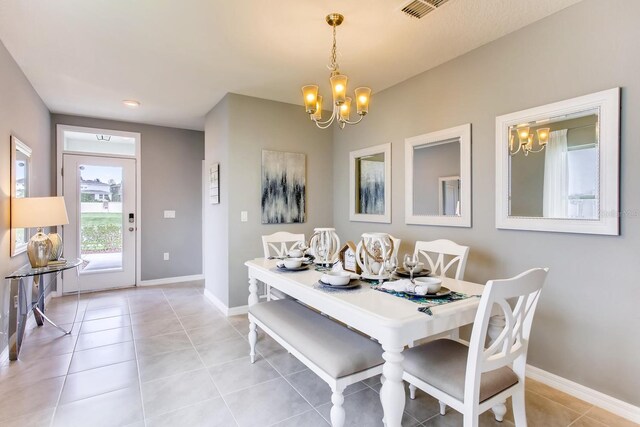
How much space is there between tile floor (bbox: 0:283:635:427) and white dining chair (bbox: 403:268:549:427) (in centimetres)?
47

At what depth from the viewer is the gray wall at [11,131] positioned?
2572 millimetres

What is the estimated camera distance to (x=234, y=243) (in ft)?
12.2

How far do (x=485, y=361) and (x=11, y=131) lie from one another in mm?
3968

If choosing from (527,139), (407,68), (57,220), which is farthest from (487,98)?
(57,220)

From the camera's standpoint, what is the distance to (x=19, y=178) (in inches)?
122

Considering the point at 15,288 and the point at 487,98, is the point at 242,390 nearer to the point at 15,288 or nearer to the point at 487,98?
the point at 15,288

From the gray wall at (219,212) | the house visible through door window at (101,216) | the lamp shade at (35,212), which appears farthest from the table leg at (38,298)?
the gray wall at (219,212)

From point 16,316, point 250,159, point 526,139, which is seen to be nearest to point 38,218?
point 16,316

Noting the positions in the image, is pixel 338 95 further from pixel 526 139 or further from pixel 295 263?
pixel 526 139

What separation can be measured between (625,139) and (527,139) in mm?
548

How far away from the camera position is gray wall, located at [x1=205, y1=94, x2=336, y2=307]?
3.70 metres

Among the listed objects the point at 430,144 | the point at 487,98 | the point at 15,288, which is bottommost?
the point at 15,288

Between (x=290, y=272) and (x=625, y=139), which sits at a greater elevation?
(x=625, y=139)

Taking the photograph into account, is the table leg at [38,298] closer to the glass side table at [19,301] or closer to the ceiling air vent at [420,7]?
the glass side table at [19,301]
